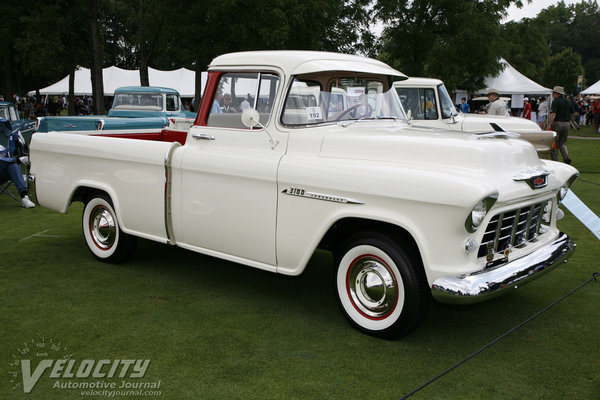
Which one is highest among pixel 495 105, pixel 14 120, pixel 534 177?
pixel 495 105

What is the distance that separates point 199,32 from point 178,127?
468 inches

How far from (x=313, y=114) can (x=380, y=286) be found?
4.73ft

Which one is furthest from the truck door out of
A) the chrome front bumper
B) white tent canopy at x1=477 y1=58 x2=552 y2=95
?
white tent canopy at x1=477 y1=58 x2=552 y2=95

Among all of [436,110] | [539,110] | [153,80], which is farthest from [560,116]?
[153,80]

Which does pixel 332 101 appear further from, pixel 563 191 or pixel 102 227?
pixel 102 227

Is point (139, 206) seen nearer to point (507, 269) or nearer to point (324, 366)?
point (324, 366)

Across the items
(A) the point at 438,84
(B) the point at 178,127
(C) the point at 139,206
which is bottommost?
(C) the point at 139,206

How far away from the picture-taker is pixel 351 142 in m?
4.00

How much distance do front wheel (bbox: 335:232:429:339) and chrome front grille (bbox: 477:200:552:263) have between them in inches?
18.8

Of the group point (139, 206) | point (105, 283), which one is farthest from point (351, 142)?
point (105, 283)

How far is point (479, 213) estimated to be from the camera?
3.34 metres

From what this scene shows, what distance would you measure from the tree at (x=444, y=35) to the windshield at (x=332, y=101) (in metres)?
18.4

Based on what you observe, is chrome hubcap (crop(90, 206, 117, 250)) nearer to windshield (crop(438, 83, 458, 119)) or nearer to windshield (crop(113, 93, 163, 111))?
windshield (crop(438, 83, 458, 119))
